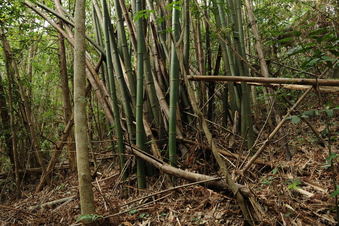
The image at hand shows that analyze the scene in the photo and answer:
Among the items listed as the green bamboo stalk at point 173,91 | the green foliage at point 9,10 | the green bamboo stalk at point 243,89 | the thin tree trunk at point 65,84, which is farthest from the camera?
the thin tree trunk at point 65,84

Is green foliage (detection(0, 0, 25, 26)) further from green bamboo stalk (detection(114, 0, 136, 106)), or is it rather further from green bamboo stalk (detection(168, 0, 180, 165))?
green bamboo stalk (detection(168, 0, 180, 165))

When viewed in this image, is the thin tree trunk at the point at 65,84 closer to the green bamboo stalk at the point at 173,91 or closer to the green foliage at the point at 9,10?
the green foliage at the point at 9,10

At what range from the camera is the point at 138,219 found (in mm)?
2070

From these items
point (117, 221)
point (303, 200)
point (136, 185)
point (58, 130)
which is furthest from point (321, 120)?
point (58, 130)

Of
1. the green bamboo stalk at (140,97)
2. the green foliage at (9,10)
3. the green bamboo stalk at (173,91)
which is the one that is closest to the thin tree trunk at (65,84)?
the green foliage at (9,10)

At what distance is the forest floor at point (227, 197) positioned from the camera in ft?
5.42

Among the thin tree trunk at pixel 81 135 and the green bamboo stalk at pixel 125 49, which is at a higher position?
the green bamboo stalk at pixel 125 49

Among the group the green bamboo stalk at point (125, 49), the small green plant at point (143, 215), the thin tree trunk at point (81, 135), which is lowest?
the small green plant at point (143, 215)

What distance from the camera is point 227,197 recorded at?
183 centimetres

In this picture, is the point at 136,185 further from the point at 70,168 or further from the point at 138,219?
the point at 70,168

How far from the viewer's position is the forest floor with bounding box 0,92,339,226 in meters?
1.65

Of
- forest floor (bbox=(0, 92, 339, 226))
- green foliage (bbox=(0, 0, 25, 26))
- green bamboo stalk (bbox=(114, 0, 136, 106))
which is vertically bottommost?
forest floor (bbox=(0, 92, 339, 226))

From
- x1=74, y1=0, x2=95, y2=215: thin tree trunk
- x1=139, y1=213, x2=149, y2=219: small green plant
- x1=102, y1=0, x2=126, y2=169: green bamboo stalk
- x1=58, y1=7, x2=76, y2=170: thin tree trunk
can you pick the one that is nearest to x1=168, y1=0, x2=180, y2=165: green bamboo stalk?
x1=139, y1=213, x2=149, y2=219: small green plant

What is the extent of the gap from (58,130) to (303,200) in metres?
7.07
